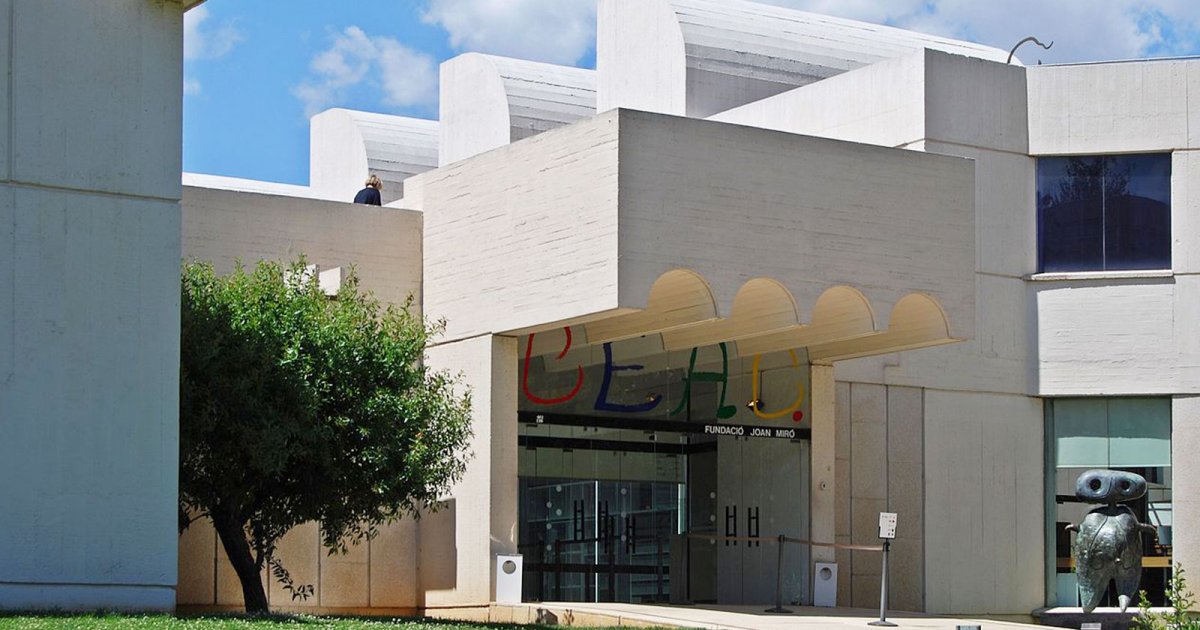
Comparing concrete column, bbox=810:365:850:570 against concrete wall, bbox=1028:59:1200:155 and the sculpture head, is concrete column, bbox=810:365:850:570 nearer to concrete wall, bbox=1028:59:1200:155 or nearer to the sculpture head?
the sculpture head

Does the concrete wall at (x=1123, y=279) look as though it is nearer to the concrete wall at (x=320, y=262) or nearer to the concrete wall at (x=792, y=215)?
the concrete wall at (x=792, y=215)

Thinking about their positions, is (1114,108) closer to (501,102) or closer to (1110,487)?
(1110,487)

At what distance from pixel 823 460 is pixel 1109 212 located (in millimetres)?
6288

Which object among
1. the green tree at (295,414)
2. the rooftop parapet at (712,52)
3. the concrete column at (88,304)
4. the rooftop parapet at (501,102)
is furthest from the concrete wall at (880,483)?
the concrete column at (88,304)

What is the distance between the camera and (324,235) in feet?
91.9

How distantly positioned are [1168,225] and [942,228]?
21.2 feet

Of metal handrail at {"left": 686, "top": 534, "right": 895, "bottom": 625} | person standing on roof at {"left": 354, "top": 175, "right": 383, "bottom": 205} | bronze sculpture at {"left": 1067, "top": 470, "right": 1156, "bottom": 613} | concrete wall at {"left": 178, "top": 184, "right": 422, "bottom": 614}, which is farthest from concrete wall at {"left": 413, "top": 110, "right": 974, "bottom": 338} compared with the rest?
bronze sculpture at {"left": 1067, "top": 470, "right": 1156, "bottom": 613}

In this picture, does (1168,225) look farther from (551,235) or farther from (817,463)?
(551,235)

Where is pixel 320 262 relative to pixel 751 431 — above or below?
above

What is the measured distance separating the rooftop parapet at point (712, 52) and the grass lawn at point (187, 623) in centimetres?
1502

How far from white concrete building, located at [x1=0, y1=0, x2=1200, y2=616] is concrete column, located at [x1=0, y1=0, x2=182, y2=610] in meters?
5.90

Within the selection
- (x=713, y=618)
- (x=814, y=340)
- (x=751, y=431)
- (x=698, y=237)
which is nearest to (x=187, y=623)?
(x=713, y=618)

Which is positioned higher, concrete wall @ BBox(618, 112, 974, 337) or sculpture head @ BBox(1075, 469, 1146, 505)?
concrete wall @ BBox(618, 112, 974, 337)

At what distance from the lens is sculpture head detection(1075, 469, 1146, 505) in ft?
97.7
